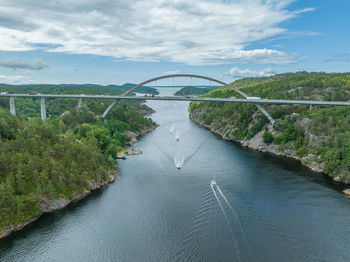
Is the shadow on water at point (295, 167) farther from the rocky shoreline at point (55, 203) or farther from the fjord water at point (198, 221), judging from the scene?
the rocky shoreline at point (55, 203)

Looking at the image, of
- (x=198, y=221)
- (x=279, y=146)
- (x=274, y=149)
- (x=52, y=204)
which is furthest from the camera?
(x=274, y=149)

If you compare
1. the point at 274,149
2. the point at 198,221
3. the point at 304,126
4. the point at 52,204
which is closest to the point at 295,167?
the point at 274,149

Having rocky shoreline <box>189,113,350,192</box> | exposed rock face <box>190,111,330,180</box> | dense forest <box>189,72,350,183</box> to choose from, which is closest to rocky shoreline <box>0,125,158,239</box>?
rocky shoreline <box>189,113,350,192</box>

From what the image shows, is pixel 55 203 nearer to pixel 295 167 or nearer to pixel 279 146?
pixel 295 167

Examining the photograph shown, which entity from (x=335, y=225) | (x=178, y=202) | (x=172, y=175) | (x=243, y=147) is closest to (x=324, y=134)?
(x=243, y=147)

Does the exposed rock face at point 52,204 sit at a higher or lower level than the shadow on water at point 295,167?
lower

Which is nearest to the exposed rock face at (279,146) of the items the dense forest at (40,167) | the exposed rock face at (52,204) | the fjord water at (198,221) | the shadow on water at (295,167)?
the shadow on water at (295,167)

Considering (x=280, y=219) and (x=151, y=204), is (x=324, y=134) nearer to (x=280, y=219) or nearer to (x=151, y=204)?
(x=280, y=219)
